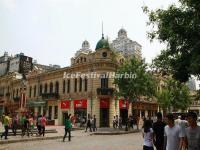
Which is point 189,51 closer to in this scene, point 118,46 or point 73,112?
point 73,112

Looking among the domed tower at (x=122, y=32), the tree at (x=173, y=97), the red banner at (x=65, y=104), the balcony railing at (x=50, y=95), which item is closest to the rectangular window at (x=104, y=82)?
the red banner at (x=65, y=104)

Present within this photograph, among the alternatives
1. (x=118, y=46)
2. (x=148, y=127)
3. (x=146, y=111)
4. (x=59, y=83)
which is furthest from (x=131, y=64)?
(x=118, y=46)

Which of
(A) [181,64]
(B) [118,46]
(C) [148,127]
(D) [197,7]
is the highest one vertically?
(B) [118,46]

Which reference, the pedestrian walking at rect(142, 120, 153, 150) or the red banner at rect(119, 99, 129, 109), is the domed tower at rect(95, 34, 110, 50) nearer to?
the red banner at rect(119, 99, 129, 109)

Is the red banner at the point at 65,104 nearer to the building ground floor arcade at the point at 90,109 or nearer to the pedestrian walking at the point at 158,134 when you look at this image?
the building ground floor arcade at the point at 90,109

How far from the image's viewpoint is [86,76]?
1791 inches

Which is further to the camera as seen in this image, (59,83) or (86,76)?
(59,83)

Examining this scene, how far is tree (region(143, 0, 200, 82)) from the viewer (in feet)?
45.5

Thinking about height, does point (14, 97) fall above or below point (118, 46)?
below

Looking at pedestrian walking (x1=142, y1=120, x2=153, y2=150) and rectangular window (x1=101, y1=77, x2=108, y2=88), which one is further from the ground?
rectangular window (x1=101, y1=77, x2=108, y2=88)

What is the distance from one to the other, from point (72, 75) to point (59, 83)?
11.5 ft

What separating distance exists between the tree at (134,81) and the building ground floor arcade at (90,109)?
13.0 feet

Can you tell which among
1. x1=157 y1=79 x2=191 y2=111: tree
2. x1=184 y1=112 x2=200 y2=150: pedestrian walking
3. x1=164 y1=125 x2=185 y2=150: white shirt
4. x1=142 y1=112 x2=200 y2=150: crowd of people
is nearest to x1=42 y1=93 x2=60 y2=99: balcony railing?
x1=157 y1=79 x2=191 y2=111: tree

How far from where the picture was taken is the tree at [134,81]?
38.3 metres
